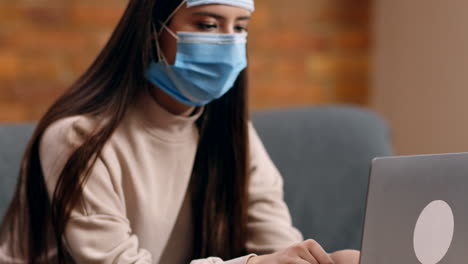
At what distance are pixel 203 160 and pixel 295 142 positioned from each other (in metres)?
0.50

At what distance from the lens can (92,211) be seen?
50.7 inches

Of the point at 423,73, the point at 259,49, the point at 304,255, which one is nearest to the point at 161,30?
the point at 304,255

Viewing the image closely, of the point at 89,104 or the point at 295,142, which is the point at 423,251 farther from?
the point at 295,142

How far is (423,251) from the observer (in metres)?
0.85

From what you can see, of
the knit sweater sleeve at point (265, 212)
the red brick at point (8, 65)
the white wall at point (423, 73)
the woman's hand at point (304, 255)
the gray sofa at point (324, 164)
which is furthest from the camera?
the white wall at point (423, 73)

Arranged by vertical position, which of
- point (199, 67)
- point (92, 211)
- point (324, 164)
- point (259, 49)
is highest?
point (199, 67)

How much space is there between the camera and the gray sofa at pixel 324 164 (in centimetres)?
194

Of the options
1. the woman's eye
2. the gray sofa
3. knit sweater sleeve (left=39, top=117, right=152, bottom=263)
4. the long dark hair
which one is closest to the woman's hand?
knit sweater sleeve (left=39, top=117, right=152, bottom=263)

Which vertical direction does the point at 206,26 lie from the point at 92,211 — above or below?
above

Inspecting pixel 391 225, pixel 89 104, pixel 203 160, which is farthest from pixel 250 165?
pixel 391 225

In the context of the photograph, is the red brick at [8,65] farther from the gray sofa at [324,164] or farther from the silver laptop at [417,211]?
the silver laptop at [417,211]

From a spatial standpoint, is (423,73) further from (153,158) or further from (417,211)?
(417,211)

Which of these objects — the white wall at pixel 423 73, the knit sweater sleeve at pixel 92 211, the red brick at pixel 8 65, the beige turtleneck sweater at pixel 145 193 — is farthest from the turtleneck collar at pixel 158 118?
the white wall at pixel 423 73

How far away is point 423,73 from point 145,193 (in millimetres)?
1698
